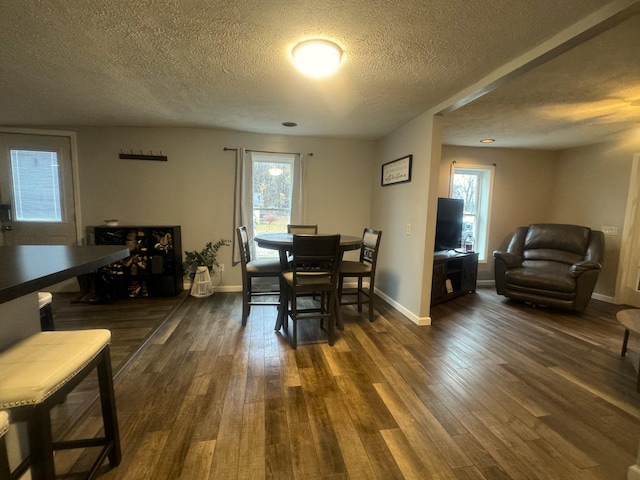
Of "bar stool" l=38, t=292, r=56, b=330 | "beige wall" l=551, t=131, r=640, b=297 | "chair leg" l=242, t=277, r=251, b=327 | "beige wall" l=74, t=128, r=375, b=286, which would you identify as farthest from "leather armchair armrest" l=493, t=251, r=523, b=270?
"bar stool" l=38, t=292, r=56, b=330

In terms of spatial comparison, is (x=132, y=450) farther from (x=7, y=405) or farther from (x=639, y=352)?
(x=639, y=352)

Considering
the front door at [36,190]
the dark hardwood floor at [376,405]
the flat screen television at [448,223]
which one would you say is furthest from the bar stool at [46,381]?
the flat screen television at [448,223]

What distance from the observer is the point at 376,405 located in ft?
5.62

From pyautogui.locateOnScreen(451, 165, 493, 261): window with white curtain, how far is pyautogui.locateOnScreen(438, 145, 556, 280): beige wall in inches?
3.5

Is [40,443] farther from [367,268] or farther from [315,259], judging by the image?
[367,268]

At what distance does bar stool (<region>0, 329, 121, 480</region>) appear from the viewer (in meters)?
0.83

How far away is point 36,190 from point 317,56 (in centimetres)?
411

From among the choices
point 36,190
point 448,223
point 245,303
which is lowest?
point 245,303

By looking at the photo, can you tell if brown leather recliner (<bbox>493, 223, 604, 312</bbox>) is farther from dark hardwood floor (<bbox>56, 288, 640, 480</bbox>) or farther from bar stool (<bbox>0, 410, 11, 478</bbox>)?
bar stool (<bbox>0, 410, 11, 478</bbox>)

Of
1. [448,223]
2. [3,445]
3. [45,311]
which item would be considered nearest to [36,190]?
[45,311]

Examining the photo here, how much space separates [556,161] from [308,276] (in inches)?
194

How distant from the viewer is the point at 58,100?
8.96ft

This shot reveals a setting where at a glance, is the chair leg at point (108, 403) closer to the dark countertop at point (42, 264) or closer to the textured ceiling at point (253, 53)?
the dark countertop at point (42, 264)

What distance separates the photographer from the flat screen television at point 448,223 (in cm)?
401
